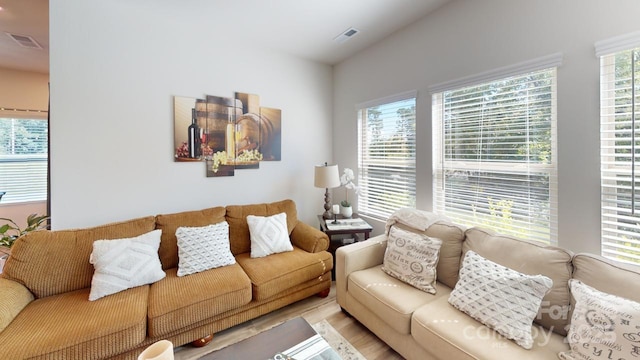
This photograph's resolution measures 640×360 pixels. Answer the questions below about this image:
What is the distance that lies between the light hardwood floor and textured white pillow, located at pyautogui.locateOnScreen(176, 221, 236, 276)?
21.8 inches

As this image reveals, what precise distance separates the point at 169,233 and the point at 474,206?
2766 millimetres

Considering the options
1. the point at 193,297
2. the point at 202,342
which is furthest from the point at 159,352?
the point at 202,342

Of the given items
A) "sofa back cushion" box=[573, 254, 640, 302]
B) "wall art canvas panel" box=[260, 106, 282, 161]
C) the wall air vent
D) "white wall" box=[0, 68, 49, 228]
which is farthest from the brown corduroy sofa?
"white wall" box=[0, 68, 49, 228]

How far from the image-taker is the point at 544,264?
4.83 feet

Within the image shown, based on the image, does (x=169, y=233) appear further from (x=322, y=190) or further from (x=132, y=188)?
(x=322, y=190)

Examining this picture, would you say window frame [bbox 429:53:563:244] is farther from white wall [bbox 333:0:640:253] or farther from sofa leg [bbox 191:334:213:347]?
sofa leg [bbox 191:334:213:347]

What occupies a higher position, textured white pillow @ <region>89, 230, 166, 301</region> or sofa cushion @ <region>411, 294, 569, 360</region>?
textured white pillow @ <region>89, 230, 166, 301</region>

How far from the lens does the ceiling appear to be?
7.47 ft

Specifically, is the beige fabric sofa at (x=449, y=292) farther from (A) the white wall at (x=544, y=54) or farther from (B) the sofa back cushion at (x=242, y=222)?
(B) the sofa back cushion at (x=242, y=222)

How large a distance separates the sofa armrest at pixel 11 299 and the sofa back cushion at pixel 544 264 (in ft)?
9.75

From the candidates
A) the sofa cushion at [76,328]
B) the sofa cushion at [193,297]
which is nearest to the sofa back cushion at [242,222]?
the sofa cushion at [193,297]

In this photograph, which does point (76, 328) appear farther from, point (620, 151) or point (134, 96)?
point (620, 151)

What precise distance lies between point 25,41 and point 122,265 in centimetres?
316

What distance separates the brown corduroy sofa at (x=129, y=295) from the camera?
4.71ft
